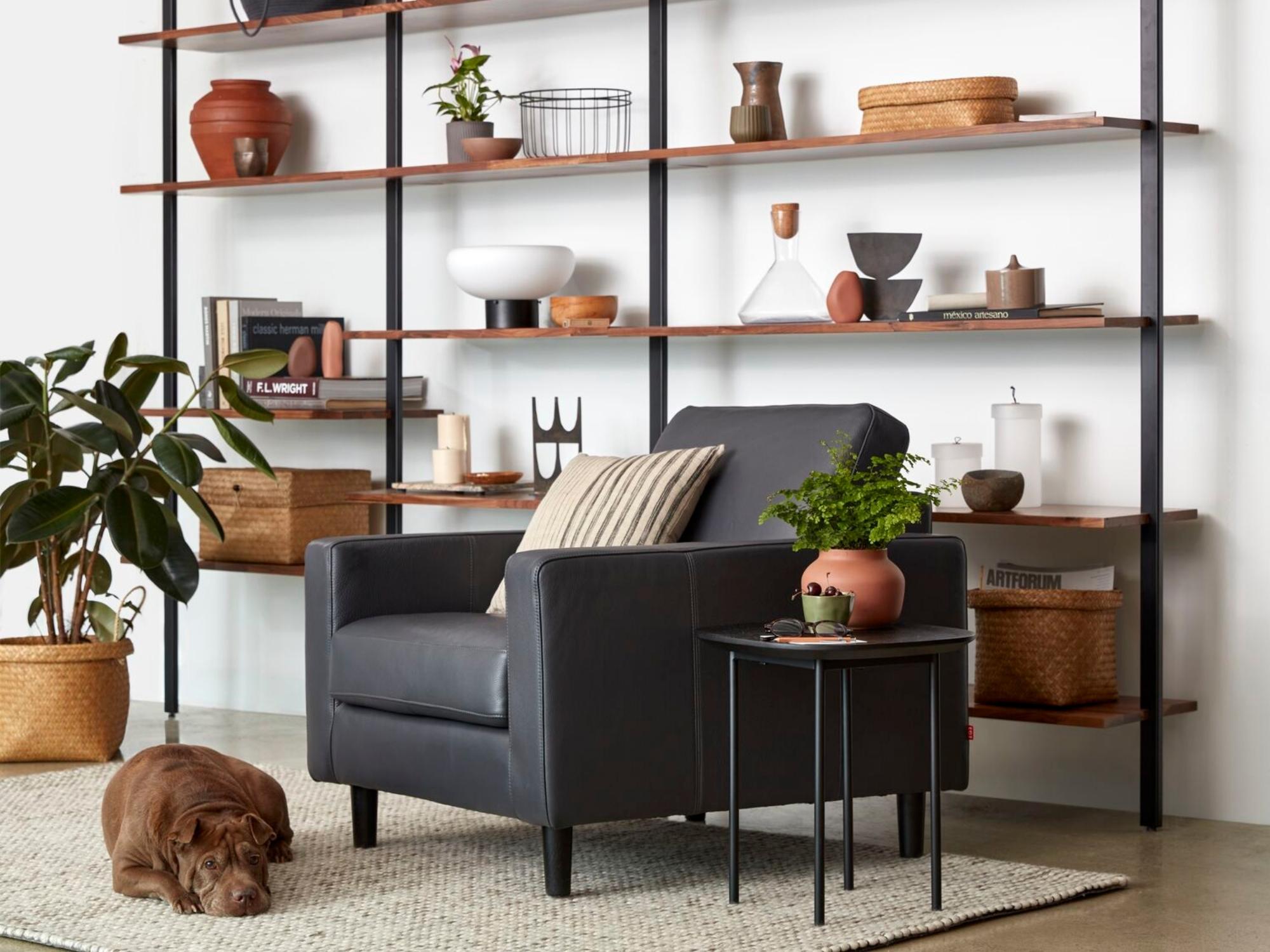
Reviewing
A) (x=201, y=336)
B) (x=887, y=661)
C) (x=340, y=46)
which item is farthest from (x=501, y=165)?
(x=887, y=661)

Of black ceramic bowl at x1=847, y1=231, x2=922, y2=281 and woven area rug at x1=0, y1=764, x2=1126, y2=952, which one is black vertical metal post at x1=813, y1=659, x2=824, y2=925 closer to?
woven area rug at x1=0, y1=764, x2=1126, y2=952

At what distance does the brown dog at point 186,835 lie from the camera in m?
3.02

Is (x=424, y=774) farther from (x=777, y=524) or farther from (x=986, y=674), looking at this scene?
(x=986, y=674)

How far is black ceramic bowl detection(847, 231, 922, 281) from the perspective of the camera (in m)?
4.18

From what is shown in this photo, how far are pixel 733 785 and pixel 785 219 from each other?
5.45ft

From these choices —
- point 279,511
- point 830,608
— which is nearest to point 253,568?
point 279,511

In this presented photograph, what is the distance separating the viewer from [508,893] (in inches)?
126

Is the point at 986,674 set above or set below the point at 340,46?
below

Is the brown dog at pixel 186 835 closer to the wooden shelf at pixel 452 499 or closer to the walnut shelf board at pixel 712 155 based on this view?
the wooden shelf at pixel 452 499

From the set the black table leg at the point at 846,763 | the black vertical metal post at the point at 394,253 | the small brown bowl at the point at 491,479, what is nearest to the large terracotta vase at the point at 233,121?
the black vertical metal post at the point at 394,253

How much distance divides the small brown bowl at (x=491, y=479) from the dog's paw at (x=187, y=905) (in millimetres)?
1754

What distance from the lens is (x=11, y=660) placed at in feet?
15.1

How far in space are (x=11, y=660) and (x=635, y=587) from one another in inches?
83.9

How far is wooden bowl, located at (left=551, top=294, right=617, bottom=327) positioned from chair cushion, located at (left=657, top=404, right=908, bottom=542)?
977 mm
